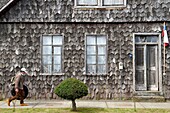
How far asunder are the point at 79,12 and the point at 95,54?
86.1 inches

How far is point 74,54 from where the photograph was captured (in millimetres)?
14727

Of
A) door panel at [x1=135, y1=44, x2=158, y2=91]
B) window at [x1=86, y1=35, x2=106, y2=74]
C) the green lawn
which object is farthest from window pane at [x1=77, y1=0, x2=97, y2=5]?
the green lawn

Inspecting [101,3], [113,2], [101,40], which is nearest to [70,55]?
[101,40]

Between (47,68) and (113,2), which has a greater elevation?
(113,2)

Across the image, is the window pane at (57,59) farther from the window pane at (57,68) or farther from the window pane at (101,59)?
the window pane at (101,59)

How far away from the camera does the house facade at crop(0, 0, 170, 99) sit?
14625 millimetres

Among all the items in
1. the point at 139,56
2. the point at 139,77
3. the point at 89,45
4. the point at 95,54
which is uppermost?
the point at 89,45

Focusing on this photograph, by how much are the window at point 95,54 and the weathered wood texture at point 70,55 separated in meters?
0.24

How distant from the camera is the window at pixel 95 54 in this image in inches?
581

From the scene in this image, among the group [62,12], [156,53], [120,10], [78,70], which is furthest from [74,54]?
[156,53]

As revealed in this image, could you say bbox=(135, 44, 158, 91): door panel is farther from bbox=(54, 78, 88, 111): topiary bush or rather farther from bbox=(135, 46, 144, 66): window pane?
bbox=(54, 78, 88, 111): topiary bush

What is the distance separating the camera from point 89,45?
14.8 metres

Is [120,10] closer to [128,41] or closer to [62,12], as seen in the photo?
[128,41]

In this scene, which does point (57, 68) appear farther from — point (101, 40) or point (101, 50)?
point (101, 40)
